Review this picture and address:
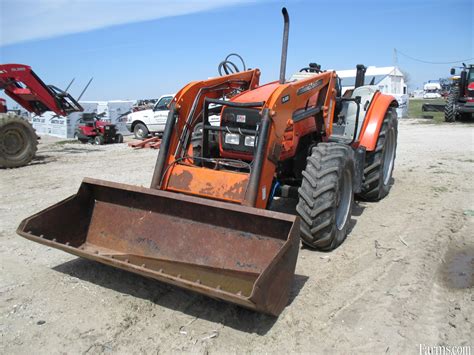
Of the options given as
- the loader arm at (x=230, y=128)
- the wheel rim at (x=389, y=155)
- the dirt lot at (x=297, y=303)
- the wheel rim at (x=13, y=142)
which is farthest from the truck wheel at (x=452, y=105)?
the wheel rim at (x=13, y=142)

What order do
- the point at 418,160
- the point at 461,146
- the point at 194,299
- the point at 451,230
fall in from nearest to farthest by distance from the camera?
the point at 194,299 < the point at 451,230 < the point at 418,160 < the point at 461,146

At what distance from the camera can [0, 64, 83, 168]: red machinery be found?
33.3 feet

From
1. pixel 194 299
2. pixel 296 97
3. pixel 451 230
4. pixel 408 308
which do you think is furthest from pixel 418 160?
pixel 194 299

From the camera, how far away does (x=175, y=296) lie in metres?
3.75

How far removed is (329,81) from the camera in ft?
17.8

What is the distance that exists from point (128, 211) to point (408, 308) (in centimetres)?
272

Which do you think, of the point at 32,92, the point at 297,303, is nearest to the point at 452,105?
the point at 32,92

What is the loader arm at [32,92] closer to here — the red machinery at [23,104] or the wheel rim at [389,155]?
the red machinery at [23,104]

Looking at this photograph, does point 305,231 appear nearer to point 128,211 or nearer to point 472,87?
point 128,211

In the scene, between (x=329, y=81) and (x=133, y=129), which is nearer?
(x=329, y=81)

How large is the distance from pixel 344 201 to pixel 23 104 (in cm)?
1020

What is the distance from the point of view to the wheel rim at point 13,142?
33.1ft

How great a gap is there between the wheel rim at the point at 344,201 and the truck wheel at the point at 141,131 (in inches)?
527
